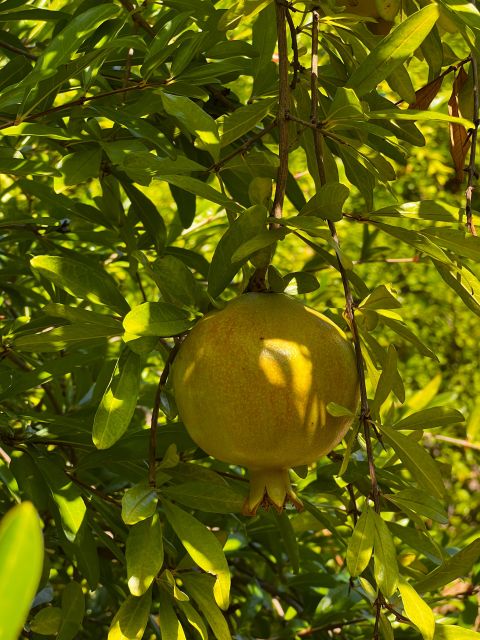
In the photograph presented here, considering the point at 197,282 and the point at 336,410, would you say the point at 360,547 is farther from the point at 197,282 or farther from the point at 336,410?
the point at 197,282

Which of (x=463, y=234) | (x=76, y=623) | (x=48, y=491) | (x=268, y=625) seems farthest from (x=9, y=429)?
(x=268, y=625)

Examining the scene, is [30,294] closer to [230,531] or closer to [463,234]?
[230,531]

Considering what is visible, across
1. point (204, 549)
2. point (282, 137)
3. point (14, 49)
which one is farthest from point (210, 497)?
point (14, 49)

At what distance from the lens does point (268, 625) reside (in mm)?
1394

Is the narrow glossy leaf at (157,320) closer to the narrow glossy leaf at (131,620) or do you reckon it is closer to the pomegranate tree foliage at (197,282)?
the pomegranate tree foliage at (197,282)

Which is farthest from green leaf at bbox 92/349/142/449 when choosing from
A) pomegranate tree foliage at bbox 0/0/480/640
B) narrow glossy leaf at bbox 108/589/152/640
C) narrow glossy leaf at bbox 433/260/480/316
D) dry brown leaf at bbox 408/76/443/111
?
dry brown leaf at bbox 408/76/443/111

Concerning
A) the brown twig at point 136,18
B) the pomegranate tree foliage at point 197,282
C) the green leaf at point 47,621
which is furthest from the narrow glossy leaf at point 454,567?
the brown twig at point 136,18

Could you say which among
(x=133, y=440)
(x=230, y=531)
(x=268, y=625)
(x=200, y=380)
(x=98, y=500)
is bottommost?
(x=268, y=625)

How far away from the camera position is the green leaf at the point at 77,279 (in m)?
0.69

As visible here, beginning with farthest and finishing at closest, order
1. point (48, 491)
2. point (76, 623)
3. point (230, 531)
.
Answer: point (230, 531) → point (48, 491) → point (76, 623)

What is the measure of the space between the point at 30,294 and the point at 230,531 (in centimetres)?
44

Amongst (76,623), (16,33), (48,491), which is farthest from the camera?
(16,33)

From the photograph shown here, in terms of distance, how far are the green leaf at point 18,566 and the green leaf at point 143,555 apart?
0.46 meters

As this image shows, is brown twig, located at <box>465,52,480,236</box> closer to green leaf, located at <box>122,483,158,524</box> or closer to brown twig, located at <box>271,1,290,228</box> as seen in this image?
brown twig, located at <box>271,1,290,228</box>
